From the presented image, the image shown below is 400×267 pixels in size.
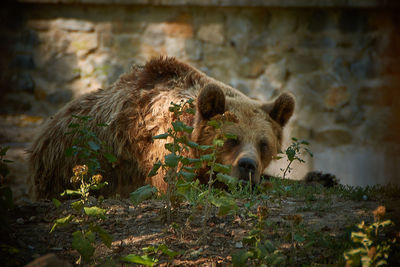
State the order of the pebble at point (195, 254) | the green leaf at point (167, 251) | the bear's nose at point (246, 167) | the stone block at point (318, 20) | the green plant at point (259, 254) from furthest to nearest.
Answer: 1. the stone block at point (318, 20)
2. the bear's nose at point (246, 167)
3. the pebble at point (195, 254)
4. the green leaf at point (167, 251)
5. the green plant at point (259, 254)

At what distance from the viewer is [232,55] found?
734cm

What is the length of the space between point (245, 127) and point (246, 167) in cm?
53

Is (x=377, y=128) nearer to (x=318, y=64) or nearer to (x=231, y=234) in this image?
(x=318, y=64)

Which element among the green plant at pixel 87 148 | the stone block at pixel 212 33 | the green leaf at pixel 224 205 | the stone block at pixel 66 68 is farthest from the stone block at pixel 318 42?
the green leaf at pixel 224 205

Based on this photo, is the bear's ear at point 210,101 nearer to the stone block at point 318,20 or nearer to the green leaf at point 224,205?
the green leaf at point 224,205

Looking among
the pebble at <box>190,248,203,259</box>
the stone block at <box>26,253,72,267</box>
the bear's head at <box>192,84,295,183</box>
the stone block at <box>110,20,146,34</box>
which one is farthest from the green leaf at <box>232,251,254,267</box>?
the stone block at <box>110,20,146,34</box>

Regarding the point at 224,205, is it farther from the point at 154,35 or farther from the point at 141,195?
the point at 154,35

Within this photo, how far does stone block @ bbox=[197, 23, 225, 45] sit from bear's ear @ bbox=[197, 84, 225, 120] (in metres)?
3.42

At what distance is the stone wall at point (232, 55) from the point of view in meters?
7.10

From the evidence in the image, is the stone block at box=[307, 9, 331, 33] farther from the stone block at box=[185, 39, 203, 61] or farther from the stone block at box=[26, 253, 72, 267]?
the stone block at box=[26, 253, 72, 267]

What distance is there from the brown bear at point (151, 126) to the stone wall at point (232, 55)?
2.35 m

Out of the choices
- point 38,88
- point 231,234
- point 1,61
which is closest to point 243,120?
point 231,234

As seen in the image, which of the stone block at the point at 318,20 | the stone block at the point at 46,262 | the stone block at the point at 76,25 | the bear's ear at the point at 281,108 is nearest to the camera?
the stone block at the point at 46,262

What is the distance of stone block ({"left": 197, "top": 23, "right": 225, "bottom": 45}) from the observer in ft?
23.9
